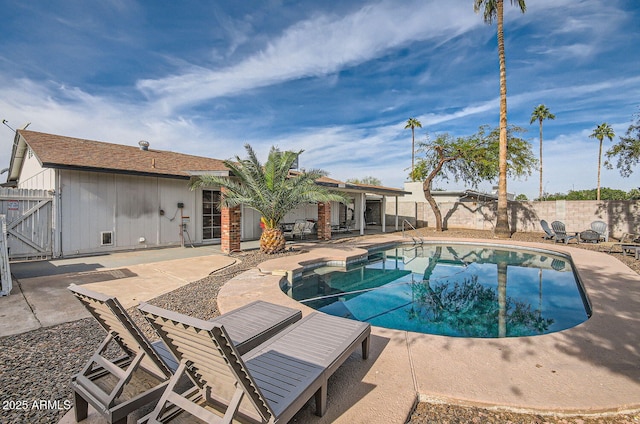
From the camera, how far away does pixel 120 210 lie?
10812 millimetres

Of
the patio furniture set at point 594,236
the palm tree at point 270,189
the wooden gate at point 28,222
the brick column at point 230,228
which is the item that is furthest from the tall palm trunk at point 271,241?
the patio furniture set at point 594,236

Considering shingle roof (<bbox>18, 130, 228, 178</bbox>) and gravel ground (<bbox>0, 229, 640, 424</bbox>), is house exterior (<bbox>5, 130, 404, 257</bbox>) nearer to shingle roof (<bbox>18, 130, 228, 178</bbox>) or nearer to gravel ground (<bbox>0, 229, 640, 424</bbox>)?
shingle roof (<bbox>18, 130, 228, 178</bbox>)

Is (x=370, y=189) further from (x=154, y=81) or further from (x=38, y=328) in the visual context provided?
(x=38, y=328)

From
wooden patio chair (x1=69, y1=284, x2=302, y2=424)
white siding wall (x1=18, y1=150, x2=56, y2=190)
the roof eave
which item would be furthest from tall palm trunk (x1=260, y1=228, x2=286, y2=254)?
wooden patio chair (x1=69, y1=284, x2=302, y2=424)

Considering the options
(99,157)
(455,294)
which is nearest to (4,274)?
(99,157)

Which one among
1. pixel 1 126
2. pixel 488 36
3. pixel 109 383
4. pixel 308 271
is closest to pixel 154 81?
pixel 1 126

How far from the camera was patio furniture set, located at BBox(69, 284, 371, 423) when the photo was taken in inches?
70.1

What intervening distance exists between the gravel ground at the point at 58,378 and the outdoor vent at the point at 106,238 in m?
7.11

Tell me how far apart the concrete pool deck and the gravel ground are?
80 mm

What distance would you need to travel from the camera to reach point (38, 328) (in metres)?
4.23

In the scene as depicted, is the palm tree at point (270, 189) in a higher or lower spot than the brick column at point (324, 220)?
higher

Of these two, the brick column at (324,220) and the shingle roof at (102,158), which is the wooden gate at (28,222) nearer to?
the shingle roof at (102,158)

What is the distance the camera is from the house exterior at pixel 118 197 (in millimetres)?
9711

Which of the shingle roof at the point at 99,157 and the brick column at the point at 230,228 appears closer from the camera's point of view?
the shingle roof at the point at 99,157
